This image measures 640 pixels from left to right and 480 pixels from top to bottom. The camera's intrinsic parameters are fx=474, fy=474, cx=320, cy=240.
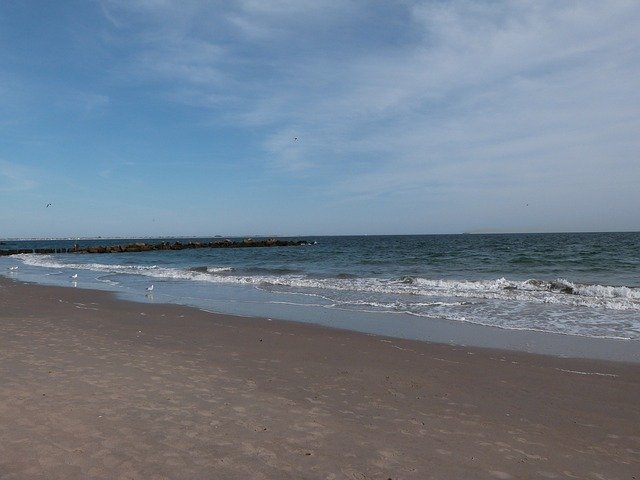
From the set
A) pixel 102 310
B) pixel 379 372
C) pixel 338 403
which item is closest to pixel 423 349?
pixel 379 372

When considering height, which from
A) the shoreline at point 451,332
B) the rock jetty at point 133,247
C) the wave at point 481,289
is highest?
the rock jetty at point 133,247

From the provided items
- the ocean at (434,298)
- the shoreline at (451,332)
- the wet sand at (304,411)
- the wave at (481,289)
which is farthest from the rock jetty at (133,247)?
the wet sand at (304,411)

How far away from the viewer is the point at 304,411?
534cm

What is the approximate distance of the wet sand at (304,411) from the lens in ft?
13.2

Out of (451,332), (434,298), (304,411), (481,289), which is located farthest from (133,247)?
(304,411)

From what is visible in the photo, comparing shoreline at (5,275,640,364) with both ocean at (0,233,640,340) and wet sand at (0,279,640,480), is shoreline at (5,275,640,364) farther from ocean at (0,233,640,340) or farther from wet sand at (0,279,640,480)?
wet sand at (0,279,640,480)

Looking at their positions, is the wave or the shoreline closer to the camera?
the shoreline

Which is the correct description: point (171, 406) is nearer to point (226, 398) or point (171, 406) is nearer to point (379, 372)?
point (226, 398)

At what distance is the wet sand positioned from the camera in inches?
159

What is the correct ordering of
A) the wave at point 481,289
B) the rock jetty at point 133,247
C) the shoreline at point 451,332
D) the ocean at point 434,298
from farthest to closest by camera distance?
the rock jetty at point 133,247 → the wave at point 481,289 → the ocean at point 434,298 → the shoreline at point 451,332

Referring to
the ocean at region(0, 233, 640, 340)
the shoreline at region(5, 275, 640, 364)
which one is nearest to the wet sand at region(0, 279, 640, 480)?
the shoreline at region(5, 275, 640, 364)

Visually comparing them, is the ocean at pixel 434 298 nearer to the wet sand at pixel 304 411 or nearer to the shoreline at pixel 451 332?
the shoreline at pixel 451 332

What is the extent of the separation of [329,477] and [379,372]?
3538 mm

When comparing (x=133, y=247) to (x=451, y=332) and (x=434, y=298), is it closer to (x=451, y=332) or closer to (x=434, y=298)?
(x=434, y=298)
